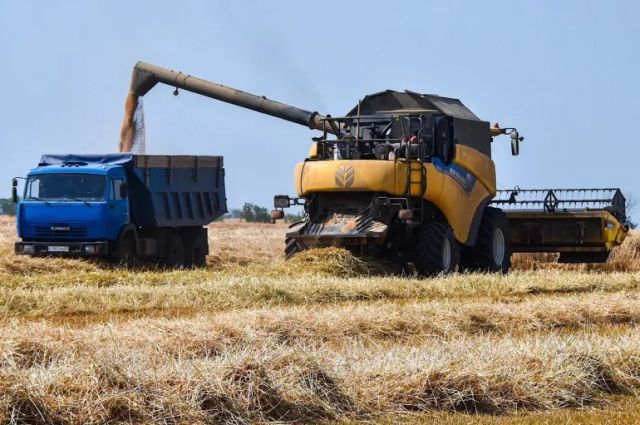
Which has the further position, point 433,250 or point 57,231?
point 57,231

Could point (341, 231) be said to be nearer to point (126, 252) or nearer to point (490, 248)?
point (490, 248)

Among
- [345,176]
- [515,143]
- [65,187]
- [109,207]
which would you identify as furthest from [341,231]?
[65,187]

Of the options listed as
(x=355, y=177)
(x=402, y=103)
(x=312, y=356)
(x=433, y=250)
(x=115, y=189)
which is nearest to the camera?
(x=312, y=356)

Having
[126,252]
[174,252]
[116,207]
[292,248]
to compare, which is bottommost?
[174,252]

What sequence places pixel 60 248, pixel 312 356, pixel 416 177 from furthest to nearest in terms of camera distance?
pixel 60 248
pixel 416 177
pixel 312 356

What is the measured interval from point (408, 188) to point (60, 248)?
8.08m

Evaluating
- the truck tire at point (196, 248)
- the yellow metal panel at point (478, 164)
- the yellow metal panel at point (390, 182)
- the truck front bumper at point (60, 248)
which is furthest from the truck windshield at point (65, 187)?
the yellow metal panel at point (478, 164)

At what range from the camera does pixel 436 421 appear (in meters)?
10.4

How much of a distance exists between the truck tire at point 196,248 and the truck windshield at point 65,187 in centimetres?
449

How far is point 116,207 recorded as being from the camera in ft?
96.4

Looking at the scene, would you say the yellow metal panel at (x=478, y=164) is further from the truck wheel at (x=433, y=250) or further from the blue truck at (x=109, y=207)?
the blue truck at (x=109, y=207)

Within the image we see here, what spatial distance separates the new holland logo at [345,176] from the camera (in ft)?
79.9

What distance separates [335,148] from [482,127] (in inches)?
141

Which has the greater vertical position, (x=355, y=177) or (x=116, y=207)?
(x=355, y=177)
